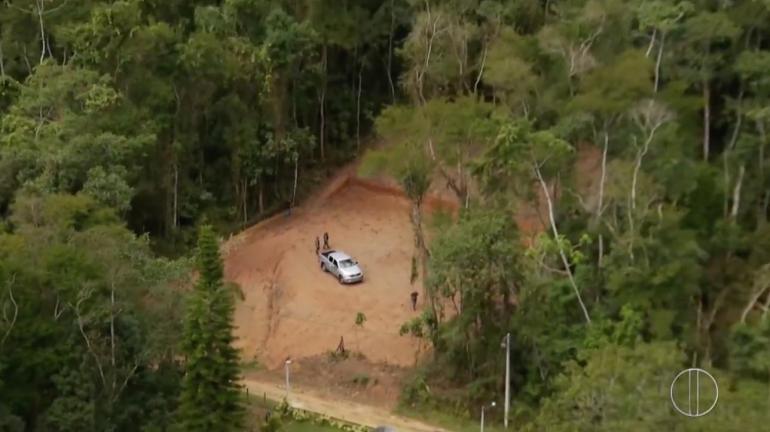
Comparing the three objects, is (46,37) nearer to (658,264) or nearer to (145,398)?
(145,398)

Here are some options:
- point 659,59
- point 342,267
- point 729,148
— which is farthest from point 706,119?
point 342,267

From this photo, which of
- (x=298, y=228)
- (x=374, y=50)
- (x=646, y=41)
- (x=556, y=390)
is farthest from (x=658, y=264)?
(x=374, y=50)

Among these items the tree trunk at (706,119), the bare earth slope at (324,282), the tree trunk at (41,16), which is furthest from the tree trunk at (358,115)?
the tree trunk at (706,119)

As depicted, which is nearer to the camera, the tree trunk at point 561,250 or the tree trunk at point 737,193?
the tree trunk at point 561,250

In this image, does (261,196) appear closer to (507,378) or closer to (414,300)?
(414,300)

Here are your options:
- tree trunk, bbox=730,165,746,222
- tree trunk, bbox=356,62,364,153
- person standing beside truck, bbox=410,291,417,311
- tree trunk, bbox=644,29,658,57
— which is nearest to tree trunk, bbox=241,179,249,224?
tree trunk, bbox=356,62,364,153

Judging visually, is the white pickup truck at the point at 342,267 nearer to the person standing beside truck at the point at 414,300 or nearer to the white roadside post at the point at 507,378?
the person standing beside truck at the point at 414,300
